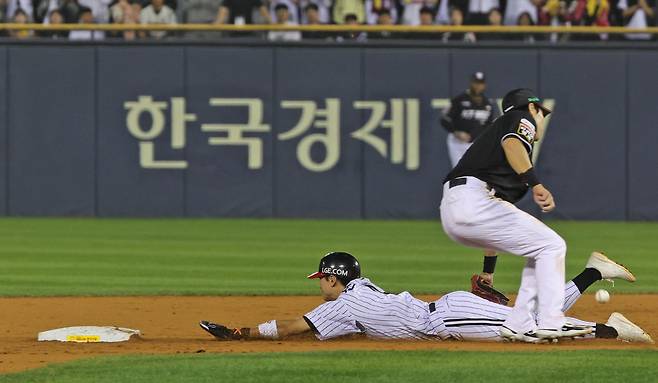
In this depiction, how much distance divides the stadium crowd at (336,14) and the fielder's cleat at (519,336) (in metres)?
12.5

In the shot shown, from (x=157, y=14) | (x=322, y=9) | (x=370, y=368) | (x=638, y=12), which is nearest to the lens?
(x=370, y=368)

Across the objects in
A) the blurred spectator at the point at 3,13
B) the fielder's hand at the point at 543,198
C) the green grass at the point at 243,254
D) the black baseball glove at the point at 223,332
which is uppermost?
the blurred spectator at the point at 3,13

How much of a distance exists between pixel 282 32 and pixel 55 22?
322 cm

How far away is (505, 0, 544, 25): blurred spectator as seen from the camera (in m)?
20.6

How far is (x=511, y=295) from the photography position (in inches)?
461

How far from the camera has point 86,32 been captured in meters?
20.2

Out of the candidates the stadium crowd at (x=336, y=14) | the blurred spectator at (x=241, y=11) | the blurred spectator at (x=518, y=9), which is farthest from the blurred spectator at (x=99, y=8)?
the blurred spectator at (x=518, y=9)

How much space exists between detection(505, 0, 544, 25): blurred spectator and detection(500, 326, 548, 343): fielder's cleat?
12.9 metres

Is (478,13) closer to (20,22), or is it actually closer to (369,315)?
(20,22)

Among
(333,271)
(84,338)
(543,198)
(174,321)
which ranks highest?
(543,198)

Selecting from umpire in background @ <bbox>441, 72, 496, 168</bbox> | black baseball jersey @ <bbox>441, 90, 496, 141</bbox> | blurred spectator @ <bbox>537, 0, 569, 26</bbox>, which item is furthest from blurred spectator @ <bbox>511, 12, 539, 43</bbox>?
black baseball jersey @ <bbox>441, 90, 496, 141</bbox>

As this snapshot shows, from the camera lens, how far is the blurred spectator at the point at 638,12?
2055 cm

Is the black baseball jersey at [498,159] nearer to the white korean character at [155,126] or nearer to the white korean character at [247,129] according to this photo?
the white korean character at [247,129]

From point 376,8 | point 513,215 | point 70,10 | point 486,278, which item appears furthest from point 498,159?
point 70,10
